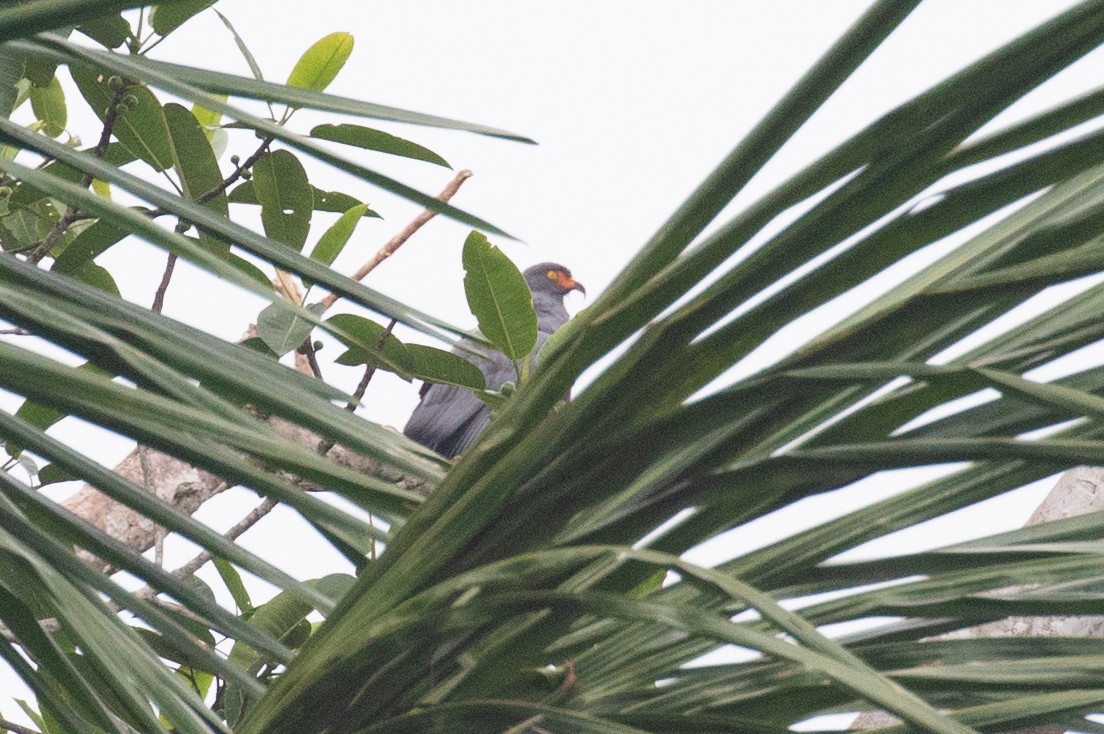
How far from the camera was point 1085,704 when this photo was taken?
0.70 metres

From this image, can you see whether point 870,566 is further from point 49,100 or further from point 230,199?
point 49,100

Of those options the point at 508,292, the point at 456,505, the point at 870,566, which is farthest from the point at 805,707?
the point at 508,292

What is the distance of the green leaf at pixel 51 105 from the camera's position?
9.05 feet

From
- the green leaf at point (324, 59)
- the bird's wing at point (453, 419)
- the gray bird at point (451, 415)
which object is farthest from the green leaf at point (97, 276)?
the bird's wing at point (453, 419)

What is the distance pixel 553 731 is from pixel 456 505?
0.13 metres

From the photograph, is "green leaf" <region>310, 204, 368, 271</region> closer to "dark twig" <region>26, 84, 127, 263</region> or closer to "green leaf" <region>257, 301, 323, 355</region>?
"green leaf" <region>257, 301, 323, 355</region>

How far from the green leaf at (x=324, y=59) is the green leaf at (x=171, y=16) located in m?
0.48

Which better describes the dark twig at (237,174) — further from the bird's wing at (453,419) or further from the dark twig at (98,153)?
the bird's wing at (453,419)

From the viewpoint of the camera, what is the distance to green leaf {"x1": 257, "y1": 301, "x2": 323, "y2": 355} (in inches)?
93.6

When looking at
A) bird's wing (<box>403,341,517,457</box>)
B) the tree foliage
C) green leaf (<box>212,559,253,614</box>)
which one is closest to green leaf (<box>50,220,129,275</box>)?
green leaf (<box>212,559,253,614</box>)

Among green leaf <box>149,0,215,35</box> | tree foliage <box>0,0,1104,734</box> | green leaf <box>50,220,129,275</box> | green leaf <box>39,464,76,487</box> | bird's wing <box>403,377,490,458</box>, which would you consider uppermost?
bird's wing <box>403,377,490,458</box>

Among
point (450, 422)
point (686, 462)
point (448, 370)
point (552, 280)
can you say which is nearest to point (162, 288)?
point (448, 370)

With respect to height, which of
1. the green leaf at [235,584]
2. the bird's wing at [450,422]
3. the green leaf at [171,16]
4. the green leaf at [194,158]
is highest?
the bird's wing at [450,422]

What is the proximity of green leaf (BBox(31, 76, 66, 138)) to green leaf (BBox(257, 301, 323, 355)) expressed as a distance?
705 millimetres
